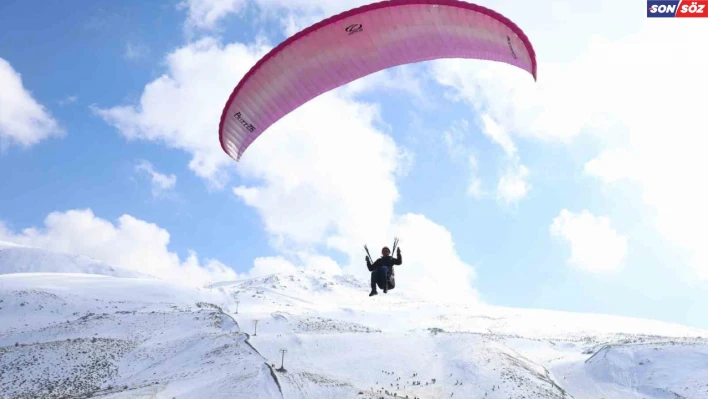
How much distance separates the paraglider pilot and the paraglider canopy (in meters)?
4.89

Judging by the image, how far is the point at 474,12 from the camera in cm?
1092

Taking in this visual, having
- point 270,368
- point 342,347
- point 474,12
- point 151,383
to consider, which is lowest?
point 151,383

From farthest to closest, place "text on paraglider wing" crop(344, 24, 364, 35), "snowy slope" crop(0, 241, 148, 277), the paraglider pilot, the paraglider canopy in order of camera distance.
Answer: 1. "snowy slope" crop(0, 241, 148, 277)
2. the paraglider pilot
3. "text on paraglider wing" crop(344, 24, 364, 35)
4. the paraglider canopy

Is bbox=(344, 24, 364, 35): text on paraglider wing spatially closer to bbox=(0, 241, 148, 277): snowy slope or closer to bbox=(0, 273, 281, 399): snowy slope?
bbox=(0, 273, 281, 399): snowy slope

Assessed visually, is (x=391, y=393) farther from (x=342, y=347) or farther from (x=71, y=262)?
(x=71, y=262)

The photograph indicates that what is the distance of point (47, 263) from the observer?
554 ft

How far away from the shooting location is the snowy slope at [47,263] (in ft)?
536

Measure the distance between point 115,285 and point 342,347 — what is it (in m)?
62.8

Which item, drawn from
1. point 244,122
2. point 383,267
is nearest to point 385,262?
point 383,267

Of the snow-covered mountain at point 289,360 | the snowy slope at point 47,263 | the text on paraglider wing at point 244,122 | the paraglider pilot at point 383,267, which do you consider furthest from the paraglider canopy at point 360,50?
the snowy slope at point 47,263

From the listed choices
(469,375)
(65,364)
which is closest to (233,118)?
(469,375)

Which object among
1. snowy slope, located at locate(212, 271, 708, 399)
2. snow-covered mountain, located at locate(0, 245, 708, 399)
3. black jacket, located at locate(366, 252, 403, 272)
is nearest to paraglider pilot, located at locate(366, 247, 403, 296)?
black jacket, located at locate(366, 252, 403, 272)

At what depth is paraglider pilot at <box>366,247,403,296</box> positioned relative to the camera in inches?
532

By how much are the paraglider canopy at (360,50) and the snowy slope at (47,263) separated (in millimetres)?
172616
